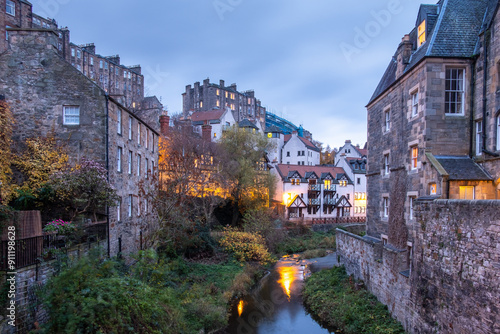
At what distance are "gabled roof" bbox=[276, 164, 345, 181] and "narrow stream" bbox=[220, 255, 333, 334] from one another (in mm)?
23314

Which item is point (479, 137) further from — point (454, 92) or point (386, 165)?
point (386, 165)

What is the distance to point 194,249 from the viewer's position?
24938mm

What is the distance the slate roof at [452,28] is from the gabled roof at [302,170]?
106 ft

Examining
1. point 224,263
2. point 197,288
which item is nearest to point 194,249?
point 224,263

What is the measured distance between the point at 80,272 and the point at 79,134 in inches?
380

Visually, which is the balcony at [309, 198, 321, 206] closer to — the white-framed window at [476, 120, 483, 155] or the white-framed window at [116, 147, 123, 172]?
the white-framed window at [116, 147, 123, 172]

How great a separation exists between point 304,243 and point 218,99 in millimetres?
55199

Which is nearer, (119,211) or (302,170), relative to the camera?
(119,211)

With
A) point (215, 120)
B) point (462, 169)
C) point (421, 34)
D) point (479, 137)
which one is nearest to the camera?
point (462, 169)

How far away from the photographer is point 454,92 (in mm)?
13148

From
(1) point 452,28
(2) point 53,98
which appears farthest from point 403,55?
(2) point 53,98

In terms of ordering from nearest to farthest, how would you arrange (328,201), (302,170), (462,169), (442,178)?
(442,178), (462,169), (328,201), (302,170)

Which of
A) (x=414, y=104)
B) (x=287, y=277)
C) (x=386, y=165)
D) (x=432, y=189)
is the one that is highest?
(x=414, y=104)

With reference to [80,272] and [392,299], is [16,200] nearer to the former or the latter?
[80,272]
